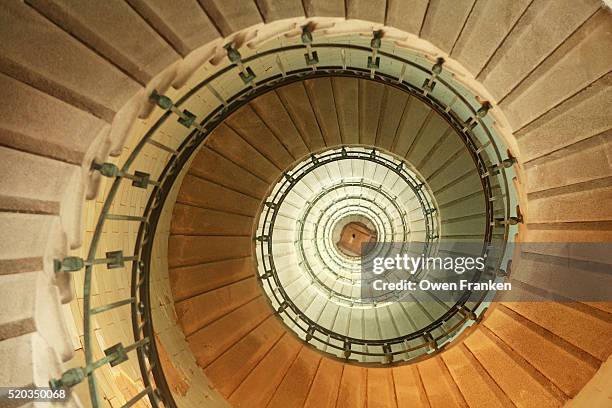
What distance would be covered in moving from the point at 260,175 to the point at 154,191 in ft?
8.37

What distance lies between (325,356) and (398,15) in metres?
5.39

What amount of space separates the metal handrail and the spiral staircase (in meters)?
0.03

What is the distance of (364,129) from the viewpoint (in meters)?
7.52

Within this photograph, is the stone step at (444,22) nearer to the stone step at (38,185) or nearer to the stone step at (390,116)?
the stone step at (390,116)

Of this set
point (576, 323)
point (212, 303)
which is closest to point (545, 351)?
point (576, 323)

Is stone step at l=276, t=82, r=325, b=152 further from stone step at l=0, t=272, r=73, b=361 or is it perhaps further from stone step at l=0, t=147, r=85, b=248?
stone step at l=0, t=272, r=73, b=361

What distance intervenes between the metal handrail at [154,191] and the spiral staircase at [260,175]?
1.1 inches

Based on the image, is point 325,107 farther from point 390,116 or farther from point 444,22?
point 444,22

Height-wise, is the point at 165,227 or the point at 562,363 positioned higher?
the point at 165,227

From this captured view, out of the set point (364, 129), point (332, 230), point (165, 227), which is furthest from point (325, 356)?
point (332, 230)

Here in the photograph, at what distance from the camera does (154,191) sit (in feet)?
16.1

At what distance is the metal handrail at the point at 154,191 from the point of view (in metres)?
3.54

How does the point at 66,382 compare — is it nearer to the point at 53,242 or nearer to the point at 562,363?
the point at 53,242

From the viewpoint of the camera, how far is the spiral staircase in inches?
118
